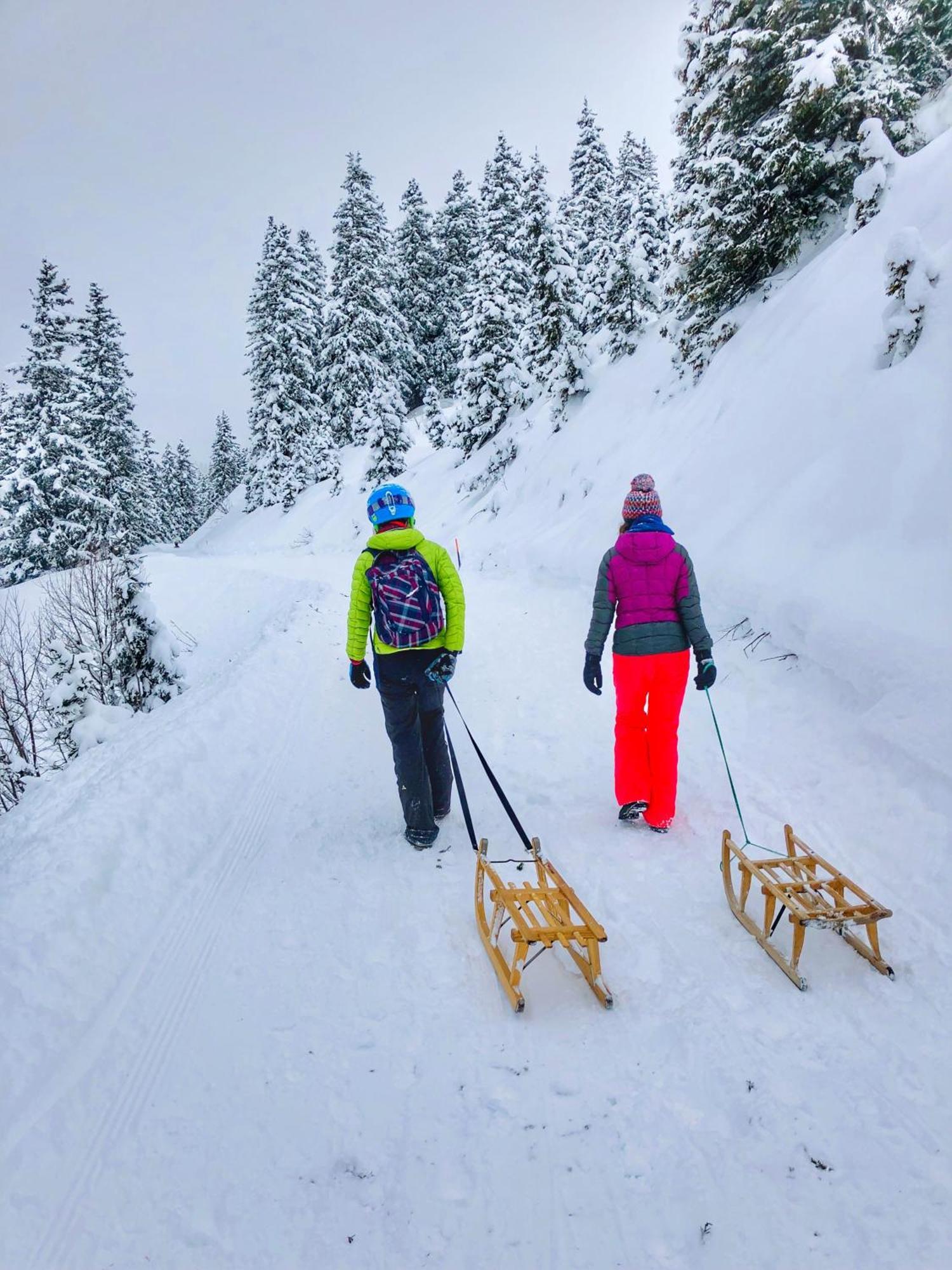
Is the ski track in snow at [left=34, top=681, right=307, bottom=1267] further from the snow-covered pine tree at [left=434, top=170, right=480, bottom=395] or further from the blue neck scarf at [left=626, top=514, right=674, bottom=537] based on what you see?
the snow-covered pine tree at [left=434, top=170, right=480, bottom=395]

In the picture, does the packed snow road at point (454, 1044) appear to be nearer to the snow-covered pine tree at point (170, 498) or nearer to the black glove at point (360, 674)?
the black glove at point (360, 674)

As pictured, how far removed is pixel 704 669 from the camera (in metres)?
4.72

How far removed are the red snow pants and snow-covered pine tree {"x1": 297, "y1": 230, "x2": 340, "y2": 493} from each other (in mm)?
35008

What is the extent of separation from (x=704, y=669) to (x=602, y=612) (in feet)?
2.72

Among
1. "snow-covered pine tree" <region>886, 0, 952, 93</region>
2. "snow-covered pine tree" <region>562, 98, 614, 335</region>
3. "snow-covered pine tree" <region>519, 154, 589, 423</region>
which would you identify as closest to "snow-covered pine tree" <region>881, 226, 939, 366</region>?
"snow-covered pine tree" <region>886, 0, 952, 93</region>

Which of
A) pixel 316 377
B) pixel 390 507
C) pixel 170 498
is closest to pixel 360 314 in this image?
pixel 316 377

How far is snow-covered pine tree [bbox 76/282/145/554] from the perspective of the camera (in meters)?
31.4

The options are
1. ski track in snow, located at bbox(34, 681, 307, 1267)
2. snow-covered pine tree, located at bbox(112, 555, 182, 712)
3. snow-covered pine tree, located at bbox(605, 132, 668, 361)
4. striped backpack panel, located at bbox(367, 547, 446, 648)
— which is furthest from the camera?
snow-covered pine tree, located at bbox(605, 132, 668, 361)

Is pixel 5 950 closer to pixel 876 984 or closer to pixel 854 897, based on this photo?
pixel 876 984

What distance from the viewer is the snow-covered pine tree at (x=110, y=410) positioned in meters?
31.4

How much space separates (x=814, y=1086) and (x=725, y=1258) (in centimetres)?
Answer: 84

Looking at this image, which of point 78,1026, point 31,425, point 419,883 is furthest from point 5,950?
point 31,425

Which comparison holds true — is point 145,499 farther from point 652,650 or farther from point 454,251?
point 652,650

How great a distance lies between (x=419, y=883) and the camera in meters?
4.45
